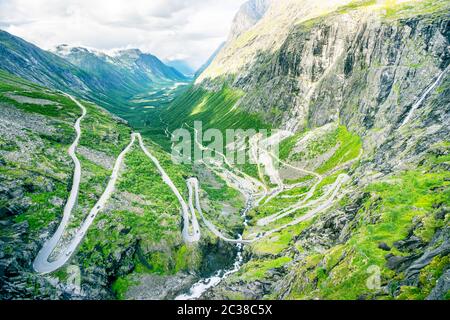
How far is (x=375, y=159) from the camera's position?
385ft

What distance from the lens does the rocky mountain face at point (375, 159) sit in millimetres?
53094

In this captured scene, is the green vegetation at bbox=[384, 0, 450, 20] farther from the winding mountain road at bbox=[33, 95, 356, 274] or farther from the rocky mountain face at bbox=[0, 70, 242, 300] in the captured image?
the rocky mountain face at bbox=[0, 70, 242, 300]

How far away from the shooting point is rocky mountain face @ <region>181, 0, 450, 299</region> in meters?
53.1

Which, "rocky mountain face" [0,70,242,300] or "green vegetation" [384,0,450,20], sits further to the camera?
"green vegetation" [384,0,450,20]

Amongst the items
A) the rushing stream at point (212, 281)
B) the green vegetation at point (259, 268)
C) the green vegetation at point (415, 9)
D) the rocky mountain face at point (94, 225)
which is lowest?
the rushing stream at point (212, 281)

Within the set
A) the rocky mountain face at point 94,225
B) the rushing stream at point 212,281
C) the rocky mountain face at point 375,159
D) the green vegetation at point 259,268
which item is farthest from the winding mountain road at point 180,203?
the green vegetation at point 259,268

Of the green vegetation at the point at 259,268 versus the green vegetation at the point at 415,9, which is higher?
the green vegetation at the point at 415,9

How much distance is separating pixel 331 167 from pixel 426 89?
147 feet

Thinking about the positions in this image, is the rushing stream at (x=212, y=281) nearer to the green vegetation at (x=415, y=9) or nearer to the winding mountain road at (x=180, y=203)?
the winding mountain road at (x=180, y=203)

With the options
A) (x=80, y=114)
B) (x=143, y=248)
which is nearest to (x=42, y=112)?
(x=80, y=114)

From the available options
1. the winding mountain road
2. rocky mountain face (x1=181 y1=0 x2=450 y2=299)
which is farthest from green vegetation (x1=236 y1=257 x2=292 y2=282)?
the winding mountain road

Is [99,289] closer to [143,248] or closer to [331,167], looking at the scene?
[143,248]

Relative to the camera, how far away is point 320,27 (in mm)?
198625

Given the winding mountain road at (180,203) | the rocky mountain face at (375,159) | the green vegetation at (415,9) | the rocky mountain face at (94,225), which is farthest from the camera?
the green vegetation at (415,9)
